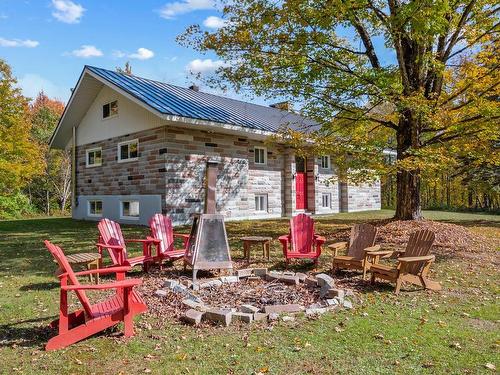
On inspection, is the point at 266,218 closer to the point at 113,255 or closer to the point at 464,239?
the point at 464,239

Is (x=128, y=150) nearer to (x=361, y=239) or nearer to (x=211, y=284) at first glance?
(x=211, y=284)

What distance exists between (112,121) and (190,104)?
3600mm

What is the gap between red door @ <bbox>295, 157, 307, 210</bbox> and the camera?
710 inches

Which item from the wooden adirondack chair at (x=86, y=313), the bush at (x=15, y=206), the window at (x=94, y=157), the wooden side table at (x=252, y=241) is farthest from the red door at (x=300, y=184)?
the bush at (x=15, y=206)

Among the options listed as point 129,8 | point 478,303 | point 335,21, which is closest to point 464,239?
point 478,303

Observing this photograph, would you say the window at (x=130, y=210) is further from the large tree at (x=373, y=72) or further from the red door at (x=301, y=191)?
the red door at (x=301, y=191)

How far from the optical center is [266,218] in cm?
1625

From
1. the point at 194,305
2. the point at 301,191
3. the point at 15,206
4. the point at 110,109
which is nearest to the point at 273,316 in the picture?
the point at 194,305

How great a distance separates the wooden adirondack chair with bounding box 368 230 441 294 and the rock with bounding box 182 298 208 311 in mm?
2569

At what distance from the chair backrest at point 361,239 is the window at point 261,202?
9552mm

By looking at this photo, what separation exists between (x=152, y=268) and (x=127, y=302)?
317 centimetres

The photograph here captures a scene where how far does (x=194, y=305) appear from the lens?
15.7 feet

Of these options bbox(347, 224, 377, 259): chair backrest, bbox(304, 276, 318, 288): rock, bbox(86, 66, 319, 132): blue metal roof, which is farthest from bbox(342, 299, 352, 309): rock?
bbox(86, 66, 319, 132): blue metal roof

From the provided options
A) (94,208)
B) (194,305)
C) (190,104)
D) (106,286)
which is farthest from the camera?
(94,208)
